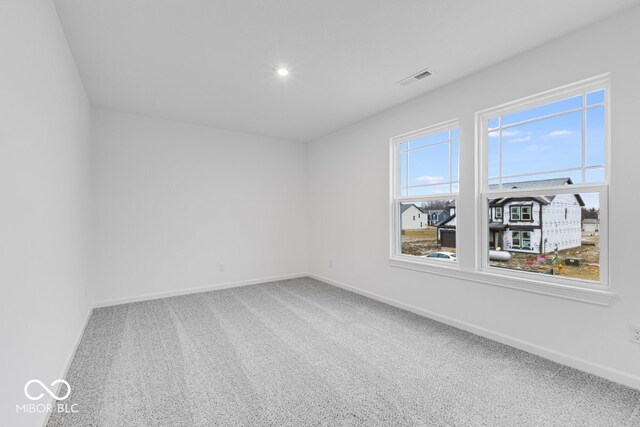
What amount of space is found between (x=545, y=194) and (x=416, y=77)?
1.61 meters

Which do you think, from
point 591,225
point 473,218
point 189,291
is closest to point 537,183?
point 591,225

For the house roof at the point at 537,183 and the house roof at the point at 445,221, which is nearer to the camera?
the house roof at the point at 537,183

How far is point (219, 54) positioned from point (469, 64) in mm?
2281

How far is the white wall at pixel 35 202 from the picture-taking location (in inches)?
48.0

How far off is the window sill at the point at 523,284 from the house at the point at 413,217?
47 centimetres

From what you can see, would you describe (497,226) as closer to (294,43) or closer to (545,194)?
(545,194)

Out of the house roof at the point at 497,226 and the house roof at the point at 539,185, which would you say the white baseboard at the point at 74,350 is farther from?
the house roof at the point at 539,185

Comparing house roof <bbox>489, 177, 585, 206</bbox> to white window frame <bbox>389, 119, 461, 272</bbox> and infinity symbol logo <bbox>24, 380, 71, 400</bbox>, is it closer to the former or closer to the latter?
white window frame <bbox>389, 119, 461, 272</bbox>

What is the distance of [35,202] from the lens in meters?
1.58

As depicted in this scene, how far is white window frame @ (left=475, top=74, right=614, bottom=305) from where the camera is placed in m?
2.08

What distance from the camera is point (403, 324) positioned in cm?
305

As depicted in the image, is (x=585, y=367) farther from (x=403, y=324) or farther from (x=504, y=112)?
(x=504, y=112)

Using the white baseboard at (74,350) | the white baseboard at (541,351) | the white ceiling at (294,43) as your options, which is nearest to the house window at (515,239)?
the white baseboard at (541,351)

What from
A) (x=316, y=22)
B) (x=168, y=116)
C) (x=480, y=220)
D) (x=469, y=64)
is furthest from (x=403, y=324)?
(x=168, y=116)
